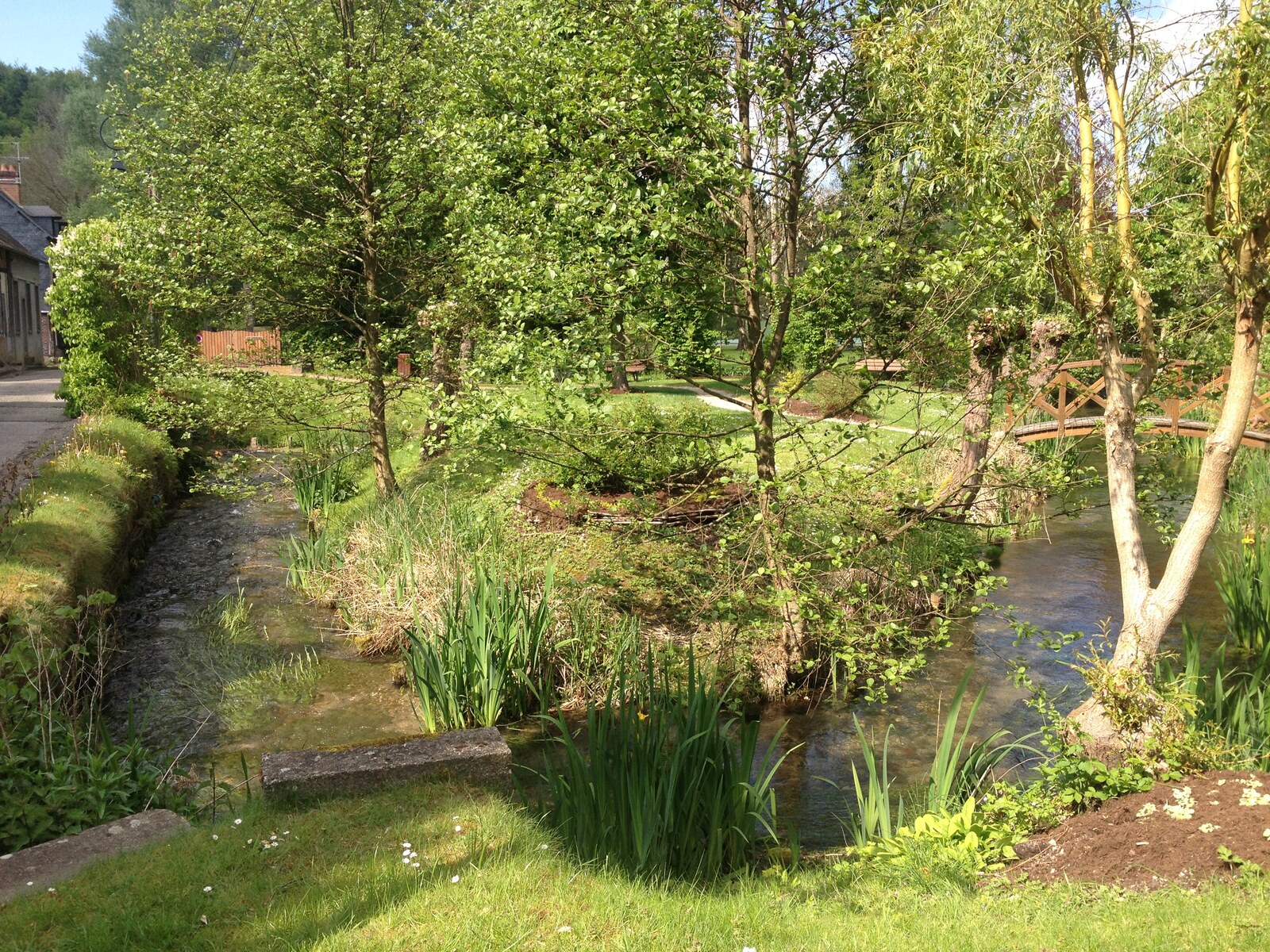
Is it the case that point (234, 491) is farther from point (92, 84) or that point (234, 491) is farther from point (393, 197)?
point (92, 84)

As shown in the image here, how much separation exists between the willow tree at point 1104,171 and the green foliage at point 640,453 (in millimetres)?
3049

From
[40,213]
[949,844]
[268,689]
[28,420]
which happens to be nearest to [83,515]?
[268,689]

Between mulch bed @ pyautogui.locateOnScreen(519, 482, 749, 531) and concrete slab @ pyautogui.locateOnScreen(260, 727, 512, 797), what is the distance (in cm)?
292

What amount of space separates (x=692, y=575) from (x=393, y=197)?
6.67 meters

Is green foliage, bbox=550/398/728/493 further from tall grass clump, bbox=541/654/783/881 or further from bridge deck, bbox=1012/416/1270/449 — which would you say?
bridge deck, bbox=1012/416/1270/449

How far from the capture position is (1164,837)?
5176 millimetres

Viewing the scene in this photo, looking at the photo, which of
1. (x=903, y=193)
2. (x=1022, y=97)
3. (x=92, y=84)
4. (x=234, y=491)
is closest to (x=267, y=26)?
(x=234, y=491)

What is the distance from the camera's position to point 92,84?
65.1 m

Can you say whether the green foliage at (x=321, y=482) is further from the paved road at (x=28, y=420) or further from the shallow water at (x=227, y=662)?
the paved road at (x=28, y=420)

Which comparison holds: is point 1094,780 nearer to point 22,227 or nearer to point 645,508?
point 645,508

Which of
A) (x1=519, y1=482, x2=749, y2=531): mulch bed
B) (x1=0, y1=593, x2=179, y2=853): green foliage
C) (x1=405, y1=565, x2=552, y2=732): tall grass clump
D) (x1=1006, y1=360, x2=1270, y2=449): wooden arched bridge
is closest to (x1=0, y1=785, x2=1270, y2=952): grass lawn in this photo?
(x1=0, y1=593, x2=179, y2=853): green foliage

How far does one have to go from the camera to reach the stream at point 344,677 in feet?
26.0

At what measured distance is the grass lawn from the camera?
13.4 ft

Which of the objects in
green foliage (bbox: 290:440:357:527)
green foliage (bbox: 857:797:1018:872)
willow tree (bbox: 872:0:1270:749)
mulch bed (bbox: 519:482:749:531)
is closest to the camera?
green foliage (bbox: 857:797:1018:872)
